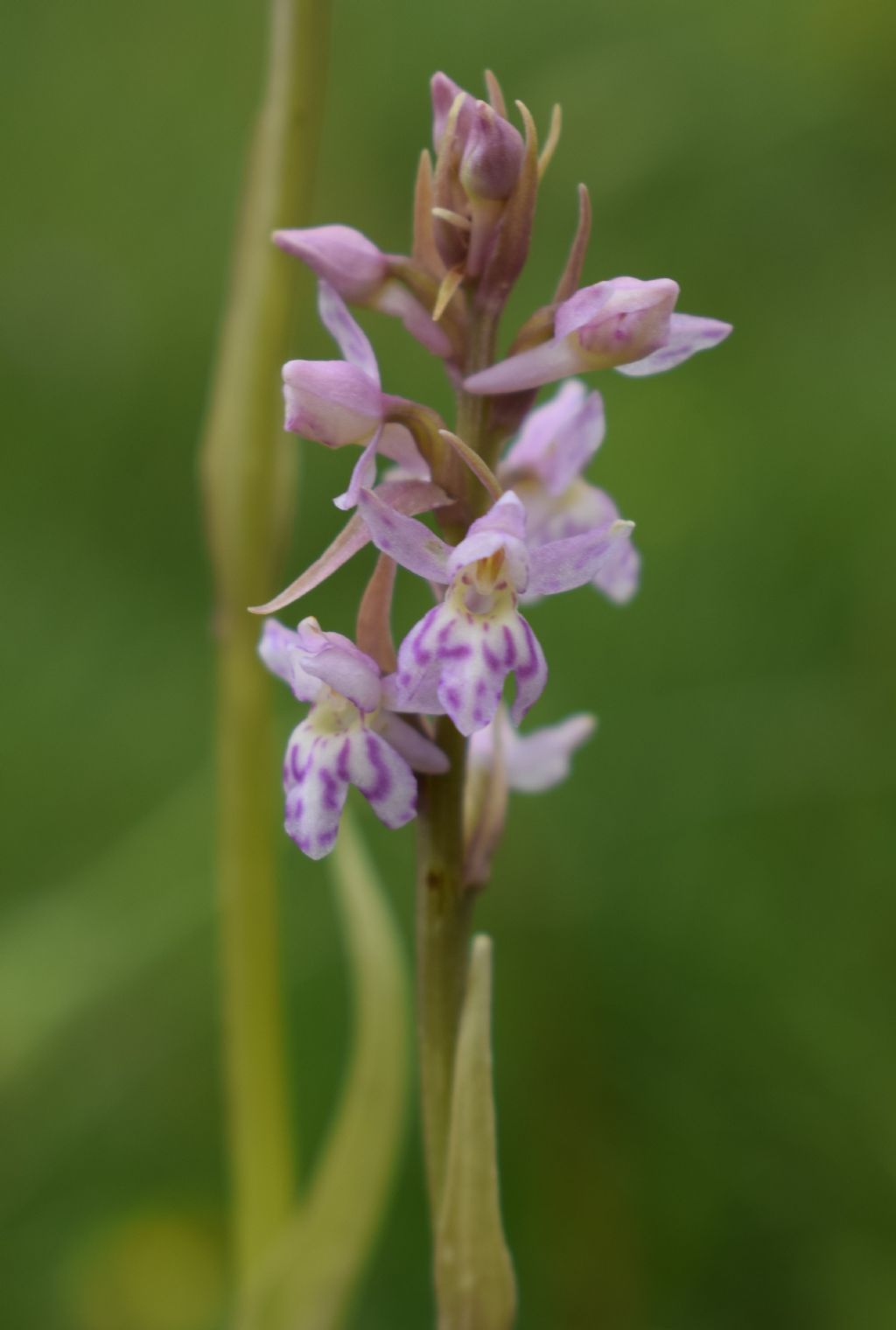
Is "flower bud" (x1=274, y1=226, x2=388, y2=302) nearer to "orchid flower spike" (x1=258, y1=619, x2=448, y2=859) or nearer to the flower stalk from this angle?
the flower stalk

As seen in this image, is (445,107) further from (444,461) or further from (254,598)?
(254,598)

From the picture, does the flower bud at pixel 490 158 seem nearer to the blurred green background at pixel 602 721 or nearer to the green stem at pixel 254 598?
the green stem at pixel 254 598

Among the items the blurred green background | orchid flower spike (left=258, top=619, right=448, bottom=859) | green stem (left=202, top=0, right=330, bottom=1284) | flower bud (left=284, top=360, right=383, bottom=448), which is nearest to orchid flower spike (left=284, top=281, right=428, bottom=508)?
flower bud (left=284, top=360, right=383, bottom=448)

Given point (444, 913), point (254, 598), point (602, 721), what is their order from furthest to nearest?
point (602, 721), point (254, 598), point (444, 913)

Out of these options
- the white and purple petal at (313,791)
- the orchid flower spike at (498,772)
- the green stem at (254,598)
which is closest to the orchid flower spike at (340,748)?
the white and purple petal at (313,791)

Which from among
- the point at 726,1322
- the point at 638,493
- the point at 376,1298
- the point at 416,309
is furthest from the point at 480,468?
the point at 638,493

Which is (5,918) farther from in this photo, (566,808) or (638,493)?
(638,493)

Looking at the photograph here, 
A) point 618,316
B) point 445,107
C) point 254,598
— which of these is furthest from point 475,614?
point 254,598
